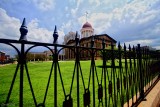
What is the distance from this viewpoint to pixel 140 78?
150 inches

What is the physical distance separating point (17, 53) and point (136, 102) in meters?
2.79

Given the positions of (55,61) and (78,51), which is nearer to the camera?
(55,61)

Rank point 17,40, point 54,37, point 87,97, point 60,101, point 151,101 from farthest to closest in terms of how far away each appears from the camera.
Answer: point 60,101
point 151,101
point 87,97
point 54,37
point 17,40

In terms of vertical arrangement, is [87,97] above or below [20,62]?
below

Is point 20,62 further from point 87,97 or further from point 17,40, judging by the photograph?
point 87,97

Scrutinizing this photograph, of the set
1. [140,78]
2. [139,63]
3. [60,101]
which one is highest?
[139,63]

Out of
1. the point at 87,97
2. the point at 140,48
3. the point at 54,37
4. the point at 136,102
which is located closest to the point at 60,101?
the point at 136,102

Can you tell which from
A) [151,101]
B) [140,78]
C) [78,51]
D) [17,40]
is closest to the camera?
[17,40]

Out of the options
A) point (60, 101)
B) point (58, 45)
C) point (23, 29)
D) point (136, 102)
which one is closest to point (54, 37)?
point (58, 45)

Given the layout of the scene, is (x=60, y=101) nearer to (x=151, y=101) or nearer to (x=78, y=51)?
(x=151, y=101)

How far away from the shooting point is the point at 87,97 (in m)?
1.94

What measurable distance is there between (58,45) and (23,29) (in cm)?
39

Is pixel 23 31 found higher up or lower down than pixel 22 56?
higher up

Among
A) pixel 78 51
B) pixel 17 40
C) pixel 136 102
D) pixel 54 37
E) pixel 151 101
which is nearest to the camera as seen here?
pixel 17 40
